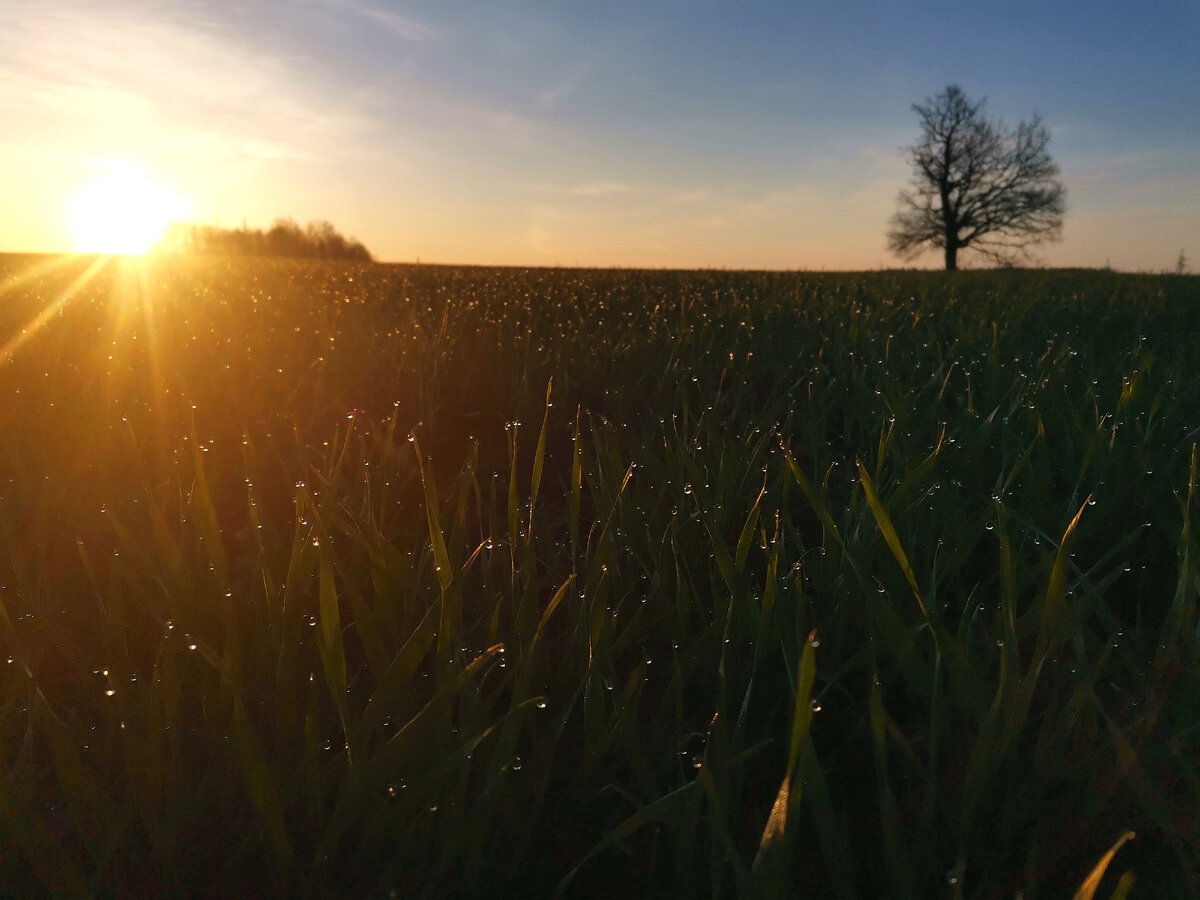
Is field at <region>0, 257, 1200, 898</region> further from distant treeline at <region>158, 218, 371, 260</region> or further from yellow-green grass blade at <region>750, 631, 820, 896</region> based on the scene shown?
distant treeline at <region>158, 218, 371, 260</region>

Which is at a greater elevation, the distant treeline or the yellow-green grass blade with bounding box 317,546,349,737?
the distant treeline

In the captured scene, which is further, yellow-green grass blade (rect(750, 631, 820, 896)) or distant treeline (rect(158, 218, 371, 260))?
distant treeline (rect(158, 218, 371, 260))

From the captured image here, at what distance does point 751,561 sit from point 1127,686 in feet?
2.02

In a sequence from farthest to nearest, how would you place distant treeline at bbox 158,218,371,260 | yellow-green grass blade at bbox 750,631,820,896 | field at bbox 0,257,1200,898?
distant treeline at bbox 158,218,371,260 → field at bbox 0,257,1200,898 → yellow-green grass blade at bbox 750,631,820,896

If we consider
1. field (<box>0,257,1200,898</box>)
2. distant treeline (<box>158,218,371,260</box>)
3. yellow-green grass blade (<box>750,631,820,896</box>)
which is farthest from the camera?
distant treeline (<box>158,218,371,260</box>)

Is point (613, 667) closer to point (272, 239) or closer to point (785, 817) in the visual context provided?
point (785, 817)

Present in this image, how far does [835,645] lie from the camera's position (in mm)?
1173

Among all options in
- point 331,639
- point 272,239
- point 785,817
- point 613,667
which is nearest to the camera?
point 785,817

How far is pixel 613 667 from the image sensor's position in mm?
1098

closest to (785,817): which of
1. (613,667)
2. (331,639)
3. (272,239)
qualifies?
(613,667)

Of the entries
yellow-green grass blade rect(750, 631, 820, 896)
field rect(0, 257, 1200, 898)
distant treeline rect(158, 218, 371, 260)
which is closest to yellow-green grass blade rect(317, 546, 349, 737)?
field rect(0, 257, 1200, 898)

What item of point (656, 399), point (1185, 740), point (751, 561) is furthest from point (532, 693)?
point (656, 399)

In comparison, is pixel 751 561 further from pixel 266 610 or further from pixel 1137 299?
pixel 1137 299

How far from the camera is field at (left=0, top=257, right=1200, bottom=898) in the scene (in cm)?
83
